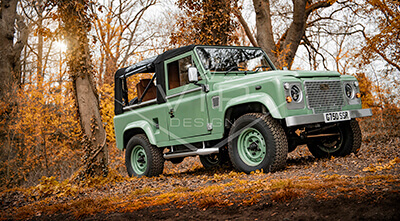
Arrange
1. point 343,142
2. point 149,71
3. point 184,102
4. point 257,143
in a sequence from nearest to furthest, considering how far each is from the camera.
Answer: point 257,143, point 343,142, point 184,102, point 149,71

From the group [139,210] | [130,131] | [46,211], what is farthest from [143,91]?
[139,210]

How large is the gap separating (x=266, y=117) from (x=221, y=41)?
756cm

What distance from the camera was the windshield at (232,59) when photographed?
7.40 m

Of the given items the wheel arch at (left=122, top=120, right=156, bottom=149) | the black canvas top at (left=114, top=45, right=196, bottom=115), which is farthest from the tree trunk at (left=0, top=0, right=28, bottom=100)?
the wheel arch at (left=122, top=120, right=156, bottom=149)

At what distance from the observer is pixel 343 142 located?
282 inches

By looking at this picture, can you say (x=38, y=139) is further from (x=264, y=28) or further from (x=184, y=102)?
(x=264, y=28)

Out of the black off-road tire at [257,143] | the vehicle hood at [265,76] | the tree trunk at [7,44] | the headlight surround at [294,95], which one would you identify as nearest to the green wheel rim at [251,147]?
the black off-road tire at [257,143]

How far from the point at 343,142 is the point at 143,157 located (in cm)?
425

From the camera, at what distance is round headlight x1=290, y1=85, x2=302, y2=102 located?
6.03 meters

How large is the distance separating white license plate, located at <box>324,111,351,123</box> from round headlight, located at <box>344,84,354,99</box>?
45cm

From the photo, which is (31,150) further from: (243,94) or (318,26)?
(318,26)

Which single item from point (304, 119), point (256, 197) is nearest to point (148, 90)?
point (304, 119)

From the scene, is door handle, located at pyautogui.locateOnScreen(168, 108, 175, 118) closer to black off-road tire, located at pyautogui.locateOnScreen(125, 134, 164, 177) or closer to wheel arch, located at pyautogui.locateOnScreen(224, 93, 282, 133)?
black off-road tire, located at pyautogui.locateOnScreen(125, 134, 164, 177)

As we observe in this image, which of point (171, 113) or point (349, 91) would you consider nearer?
point (349, 91)
